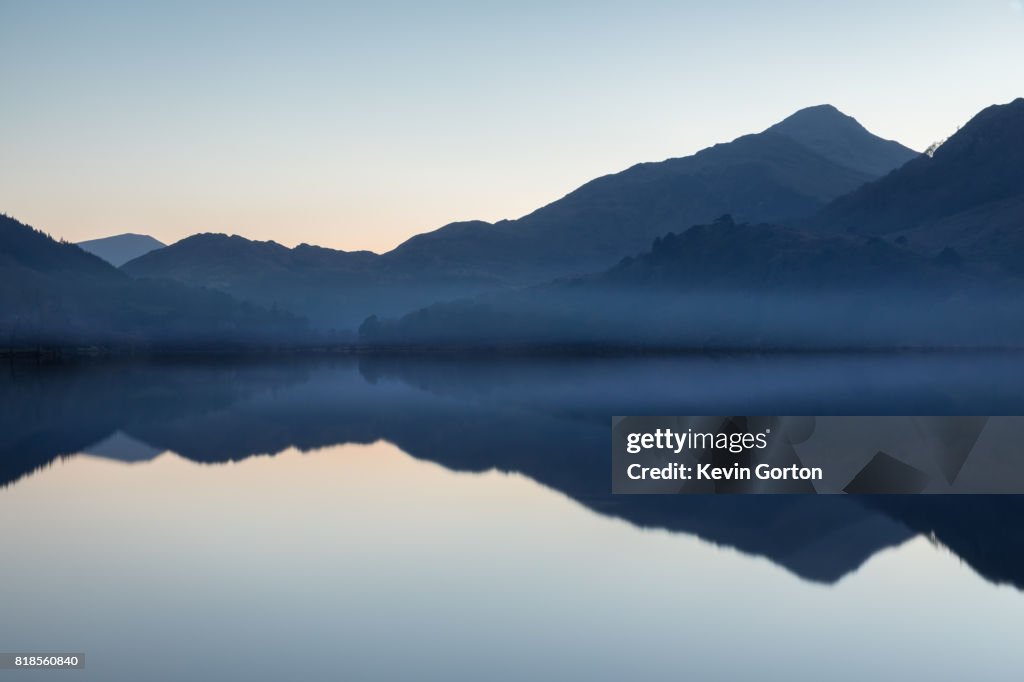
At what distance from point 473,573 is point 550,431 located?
32.8m

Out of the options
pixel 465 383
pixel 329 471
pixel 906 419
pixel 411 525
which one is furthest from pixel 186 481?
pixel 465 383

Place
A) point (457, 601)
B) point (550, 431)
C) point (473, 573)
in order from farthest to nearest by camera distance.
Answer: point (550, 431) < point (473, 573) < point (457, 601)

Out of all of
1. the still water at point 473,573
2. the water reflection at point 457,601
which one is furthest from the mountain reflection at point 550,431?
the water reflection at point 457,601

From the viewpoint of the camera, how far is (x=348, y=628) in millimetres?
18672

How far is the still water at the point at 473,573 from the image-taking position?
681 inches

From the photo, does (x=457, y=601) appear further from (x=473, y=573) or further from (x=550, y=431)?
(x=550, y=431)

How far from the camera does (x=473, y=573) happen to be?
75.8ft

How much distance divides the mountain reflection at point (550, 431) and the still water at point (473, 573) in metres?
0.23

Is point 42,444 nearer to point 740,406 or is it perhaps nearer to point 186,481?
point 186,481

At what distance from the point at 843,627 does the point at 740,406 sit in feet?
157

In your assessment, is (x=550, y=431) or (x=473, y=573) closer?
(x=473, y=573)

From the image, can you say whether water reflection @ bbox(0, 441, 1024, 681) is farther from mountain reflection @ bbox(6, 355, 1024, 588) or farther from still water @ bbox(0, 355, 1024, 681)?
mountain reflection @ bbox(6, 355, 1024, 588)

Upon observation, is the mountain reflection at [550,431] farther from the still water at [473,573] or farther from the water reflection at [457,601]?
the water reflection at [457,601]

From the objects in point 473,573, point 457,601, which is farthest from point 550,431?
point 457,601
